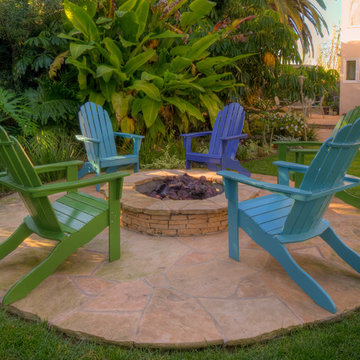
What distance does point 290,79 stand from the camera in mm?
9102

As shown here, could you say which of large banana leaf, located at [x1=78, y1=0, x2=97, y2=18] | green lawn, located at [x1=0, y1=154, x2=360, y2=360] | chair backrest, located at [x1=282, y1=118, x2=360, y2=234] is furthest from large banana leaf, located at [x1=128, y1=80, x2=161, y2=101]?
green lawn, located at [x1=0, y1=154, x2=360, y2=360]

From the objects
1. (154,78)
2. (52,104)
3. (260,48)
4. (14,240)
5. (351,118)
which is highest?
(260,48)

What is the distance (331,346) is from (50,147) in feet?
15.8

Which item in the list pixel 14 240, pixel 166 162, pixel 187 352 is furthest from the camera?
pixel 166 162

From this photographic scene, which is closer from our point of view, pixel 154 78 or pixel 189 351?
pixel 189 351

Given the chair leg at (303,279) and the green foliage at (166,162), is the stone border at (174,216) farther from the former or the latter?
the green foliage at (166,162)

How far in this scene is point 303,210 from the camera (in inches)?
94.4

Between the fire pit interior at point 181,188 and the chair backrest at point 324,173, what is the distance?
159cm

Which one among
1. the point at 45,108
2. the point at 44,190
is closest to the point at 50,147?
the point at 45,108

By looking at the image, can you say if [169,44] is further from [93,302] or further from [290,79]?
[93,302]

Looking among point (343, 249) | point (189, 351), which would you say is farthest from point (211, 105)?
point (189, 351)

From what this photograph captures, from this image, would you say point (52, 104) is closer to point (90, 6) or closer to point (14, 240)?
point (90, 6)

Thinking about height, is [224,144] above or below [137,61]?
below

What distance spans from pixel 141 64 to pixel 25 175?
461 cm
